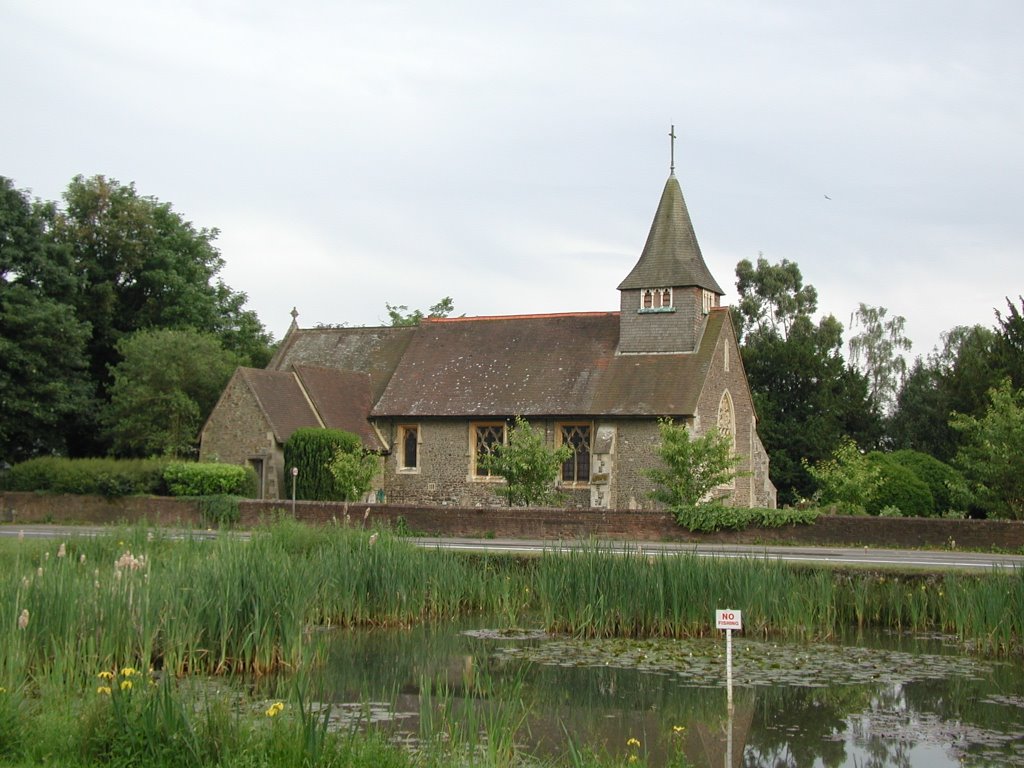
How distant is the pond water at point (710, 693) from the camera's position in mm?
11047

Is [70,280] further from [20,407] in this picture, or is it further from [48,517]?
[48,517]

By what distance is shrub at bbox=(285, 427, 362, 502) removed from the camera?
35.1 m

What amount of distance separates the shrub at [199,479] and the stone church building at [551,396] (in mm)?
2366

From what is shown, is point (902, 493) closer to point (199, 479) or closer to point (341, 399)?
point (341, 399)

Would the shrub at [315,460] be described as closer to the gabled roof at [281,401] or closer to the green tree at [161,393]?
the gabled roof at [281,401]

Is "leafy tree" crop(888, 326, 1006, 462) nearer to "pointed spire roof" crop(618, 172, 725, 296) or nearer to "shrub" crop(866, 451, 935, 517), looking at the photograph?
"shrub" crop(866, 451, 935, 517)

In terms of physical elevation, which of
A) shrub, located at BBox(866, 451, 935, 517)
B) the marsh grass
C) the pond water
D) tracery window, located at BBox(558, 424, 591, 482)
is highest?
tracery window, located at BBox(558, 424, 591, 482)

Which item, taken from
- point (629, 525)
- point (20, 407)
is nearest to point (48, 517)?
point (20, 407)

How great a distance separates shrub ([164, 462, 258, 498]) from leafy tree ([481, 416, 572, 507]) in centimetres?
796

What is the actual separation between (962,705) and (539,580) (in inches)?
244

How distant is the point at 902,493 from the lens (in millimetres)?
39562

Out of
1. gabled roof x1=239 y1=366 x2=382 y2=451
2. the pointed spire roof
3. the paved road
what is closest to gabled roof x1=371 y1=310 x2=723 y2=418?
gabled roof x1=239 y1=366 x2=382 y2=451

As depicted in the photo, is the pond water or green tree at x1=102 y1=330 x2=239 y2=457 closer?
the pond water

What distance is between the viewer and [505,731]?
8.88 metres
